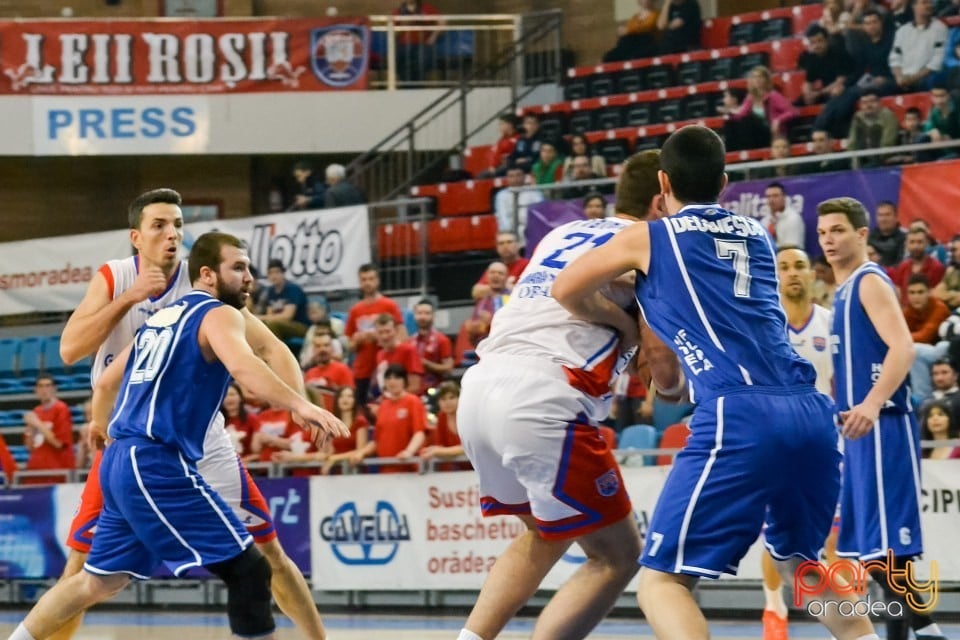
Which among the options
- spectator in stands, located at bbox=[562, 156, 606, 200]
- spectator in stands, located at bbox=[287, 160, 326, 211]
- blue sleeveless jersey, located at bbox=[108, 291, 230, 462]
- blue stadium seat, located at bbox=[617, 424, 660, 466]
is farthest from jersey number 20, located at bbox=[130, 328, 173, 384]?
spectator in stands, located at bbox=[287, 160, 326, 211]

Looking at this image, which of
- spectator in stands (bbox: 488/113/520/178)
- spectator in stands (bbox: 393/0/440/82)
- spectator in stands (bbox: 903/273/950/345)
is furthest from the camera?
spectator in stands (bbox: 393/0/440/82)

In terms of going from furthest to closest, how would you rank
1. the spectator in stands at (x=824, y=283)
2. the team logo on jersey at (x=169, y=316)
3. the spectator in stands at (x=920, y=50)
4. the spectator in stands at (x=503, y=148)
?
the spectator in stands at (x=503, y=148) → the spectator in stands at (x=920, y=50) → the spectator in stands at (x=824, y=283) → the team logo on jersey at (x=169, y=316)

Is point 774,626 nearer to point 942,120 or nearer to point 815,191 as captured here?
point 815,191

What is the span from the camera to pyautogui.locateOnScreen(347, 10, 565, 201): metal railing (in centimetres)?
2228

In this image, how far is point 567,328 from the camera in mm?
5879

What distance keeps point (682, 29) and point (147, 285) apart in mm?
14705

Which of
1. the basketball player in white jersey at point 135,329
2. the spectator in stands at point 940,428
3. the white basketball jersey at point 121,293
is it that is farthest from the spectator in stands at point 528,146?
the basketball player in white jersey at point 135,329

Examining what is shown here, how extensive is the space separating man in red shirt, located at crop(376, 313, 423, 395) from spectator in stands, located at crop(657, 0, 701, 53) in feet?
25.2

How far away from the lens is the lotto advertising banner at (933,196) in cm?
1372

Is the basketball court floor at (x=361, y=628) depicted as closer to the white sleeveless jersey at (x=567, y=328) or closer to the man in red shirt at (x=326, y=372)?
the man in red shirt at (x=326, y=372)

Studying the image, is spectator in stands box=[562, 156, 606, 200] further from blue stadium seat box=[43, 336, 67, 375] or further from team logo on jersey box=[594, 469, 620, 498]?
team logo on jersey box=[594, 469, 620, 498]

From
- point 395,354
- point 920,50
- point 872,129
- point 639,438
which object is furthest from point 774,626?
point 920,50

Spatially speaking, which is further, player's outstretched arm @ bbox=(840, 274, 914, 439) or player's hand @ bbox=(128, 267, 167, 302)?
player's hand @ bbox=(128, 267, 167, 302)

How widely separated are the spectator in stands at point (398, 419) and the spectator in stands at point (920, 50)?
6.63 m
